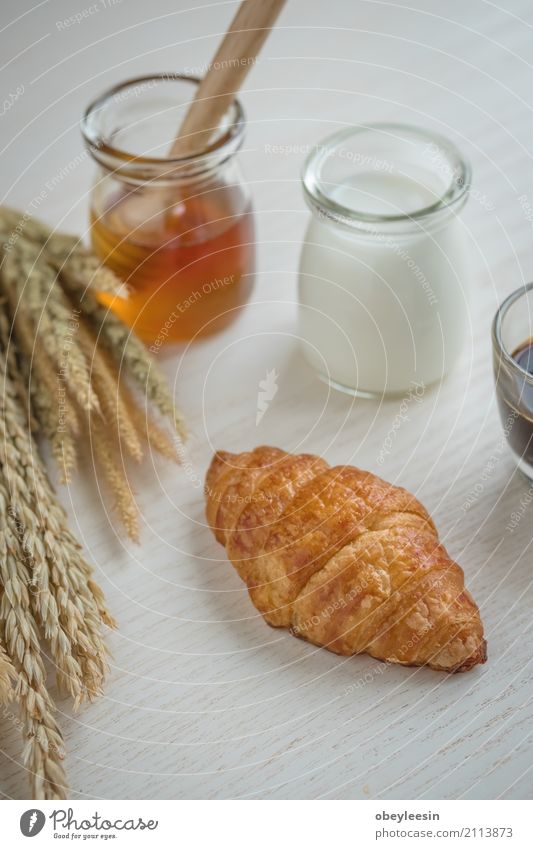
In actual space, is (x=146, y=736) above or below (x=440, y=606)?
below

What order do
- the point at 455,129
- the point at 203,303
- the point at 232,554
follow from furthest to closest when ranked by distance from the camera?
the point at 455,129 < the point at 203,303 < the point at 232,554

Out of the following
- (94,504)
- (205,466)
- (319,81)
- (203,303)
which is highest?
(319,81)

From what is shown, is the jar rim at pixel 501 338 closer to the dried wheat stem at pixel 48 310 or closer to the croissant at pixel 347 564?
the croissant at pixel 347 564

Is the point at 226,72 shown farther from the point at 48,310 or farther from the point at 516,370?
the point at 516,370

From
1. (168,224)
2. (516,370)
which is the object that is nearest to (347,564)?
(516,370)

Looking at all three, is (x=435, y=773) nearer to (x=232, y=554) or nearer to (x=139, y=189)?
(x=232, y=554)
